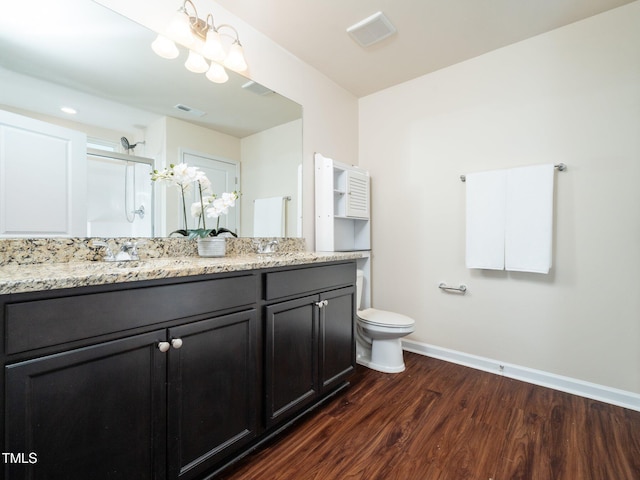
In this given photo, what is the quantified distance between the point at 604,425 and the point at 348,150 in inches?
100

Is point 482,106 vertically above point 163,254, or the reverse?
point 482,106

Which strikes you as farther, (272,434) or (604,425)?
(604,425)

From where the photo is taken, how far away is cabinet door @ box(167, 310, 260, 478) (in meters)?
1.04

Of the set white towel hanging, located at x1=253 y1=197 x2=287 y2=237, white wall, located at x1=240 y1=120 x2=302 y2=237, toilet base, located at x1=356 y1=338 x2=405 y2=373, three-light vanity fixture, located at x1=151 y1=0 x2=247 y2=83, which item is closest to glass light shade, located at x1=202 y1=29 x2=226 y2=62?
three-light vanity fixture, located at x1=151 y1=0 x2=247 y2=83

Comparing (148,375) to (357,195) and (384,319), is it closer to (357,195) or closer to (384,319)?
(384,319)

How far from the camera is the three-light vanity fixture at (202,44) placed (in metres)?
1.48

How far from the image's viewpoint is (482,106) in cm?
226

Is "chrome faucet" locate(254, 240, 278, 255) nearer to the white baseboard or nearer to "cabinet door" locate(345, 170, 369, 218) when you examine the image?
"cabinet door" locate(345, 170, 369, 218)

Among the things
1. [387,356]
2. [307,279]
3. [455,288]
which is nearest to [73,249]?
[307,279]

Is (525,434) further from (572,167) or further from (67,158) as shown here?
(67,158)

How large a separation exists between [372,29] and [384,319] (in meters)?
2.02

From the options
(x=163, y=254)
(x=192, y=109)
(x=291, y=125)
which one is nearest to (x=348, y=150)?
(x=291, y=125)

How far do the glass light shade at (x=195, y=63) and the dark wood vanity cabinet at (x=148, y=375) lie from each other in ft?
4.03

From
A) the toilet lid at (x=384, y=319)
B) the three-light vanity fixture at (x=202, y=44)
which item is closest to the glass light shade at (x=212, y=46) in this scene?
the three-light vanity fixture at (x=202, y=44)
